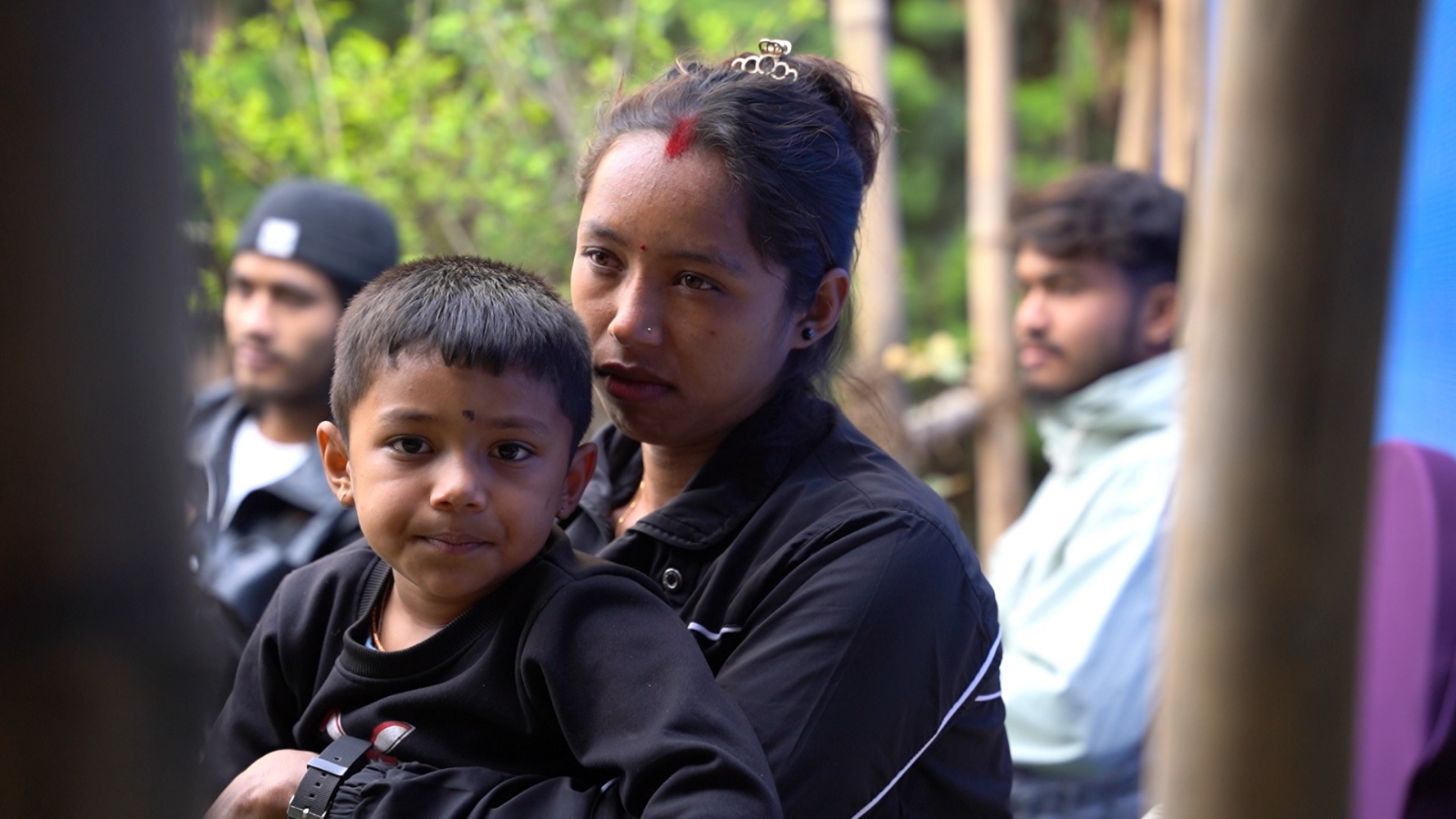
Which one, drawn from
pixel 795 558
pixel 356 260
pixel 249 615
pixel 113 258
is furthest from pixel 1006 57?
pixel 113 258

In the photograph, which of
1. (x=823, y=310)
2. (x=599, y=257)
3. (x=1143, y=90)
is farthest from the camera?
(x=1143, y=90)

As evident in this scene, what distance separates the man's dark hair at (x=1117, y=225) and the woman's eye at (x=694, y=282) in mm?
2116

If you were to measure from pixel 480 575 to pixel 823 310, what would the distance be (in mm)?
641

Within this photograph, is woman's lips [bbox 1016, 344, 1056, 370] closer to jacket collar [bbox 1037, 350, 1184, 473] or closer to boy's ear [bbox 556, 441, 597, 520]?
jacket collar [bbox 1037, 350, 1184, 473]

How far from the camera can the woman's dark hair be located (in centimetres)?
179

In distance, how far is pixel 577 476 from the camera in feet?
5.66

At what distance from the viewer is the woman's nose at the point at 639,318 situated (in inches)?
69.4

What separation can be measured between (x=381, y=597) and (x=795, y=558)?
21.3 inches

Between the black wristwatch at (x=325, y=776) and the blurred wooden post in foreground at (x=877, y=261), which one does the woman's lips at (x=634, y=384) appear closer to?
the black wristwatch at (x=325, y=776)

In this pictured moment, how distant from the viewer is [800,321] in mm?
1918

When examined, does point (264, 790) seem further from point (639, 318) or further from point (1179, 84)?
point (1179, 84)

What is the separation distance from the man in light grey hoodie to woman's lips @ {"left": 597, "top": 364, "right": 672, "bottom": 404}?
1.45 metres

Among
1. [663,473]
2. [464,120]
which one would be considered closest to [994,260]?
[464,120]

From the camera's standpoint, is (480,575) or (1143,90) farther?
(1143,90)
